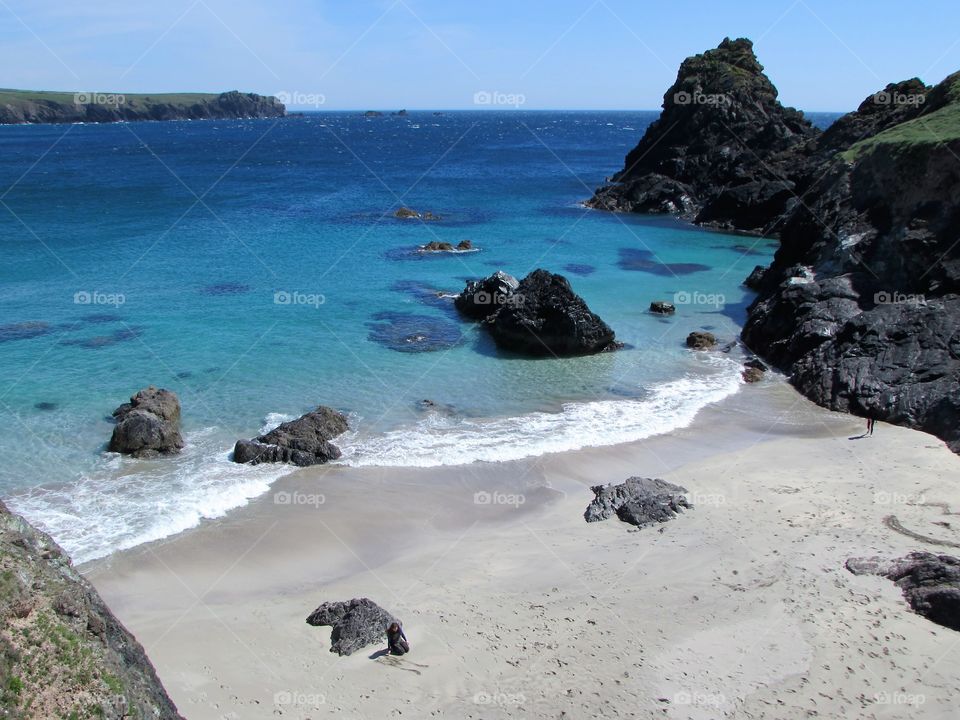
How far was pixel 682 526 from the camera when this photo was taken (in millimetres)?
16750

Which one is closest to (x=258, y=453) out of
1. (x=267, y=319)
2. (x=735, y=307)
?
(x=267, y=319)

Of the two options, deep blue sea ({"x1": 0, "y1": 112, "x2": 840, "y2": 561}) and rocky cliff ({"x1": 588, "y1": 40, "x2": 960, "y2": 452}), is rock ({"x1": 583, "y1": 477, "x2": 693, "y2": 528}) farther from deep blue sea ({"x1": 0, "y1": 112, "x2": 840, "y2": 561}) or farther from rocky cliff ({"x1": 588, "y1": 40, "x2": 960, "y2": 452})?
rocky cliff ({"x1": 588, "y1": 40, "x2": 960, "y2": 452})

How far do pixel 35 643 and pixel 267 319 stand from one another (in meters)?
25.2

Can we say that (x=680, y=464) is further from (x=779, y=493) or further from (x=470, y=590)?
(x=470, y=590)

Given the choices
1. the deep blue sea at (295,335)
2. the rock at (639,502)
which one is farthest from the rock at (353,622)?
the rock at (639,502)

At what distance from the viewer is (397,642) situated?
40.9ft

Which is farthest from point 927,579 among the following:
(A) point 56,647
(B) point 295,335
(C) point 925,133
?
(C) point 925,133

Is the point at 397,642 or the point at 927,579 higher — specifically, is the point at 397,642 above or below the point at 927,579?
below

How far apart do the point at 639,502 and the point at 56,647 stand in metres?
12.6

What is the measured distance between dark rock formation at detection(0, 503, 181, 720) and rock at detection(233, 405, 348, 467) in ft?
38.1

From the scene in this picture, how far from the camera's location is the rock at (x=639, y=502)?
1712cm

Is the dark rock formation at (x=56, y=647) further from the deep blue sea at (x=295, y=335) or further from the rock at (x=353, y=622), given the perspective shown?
the deep blue sea at (x=295, y=335)

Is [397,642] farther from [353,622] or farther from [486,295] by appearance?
[486,295]

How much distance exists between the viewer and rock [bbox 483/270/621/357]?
28922 millimetres
